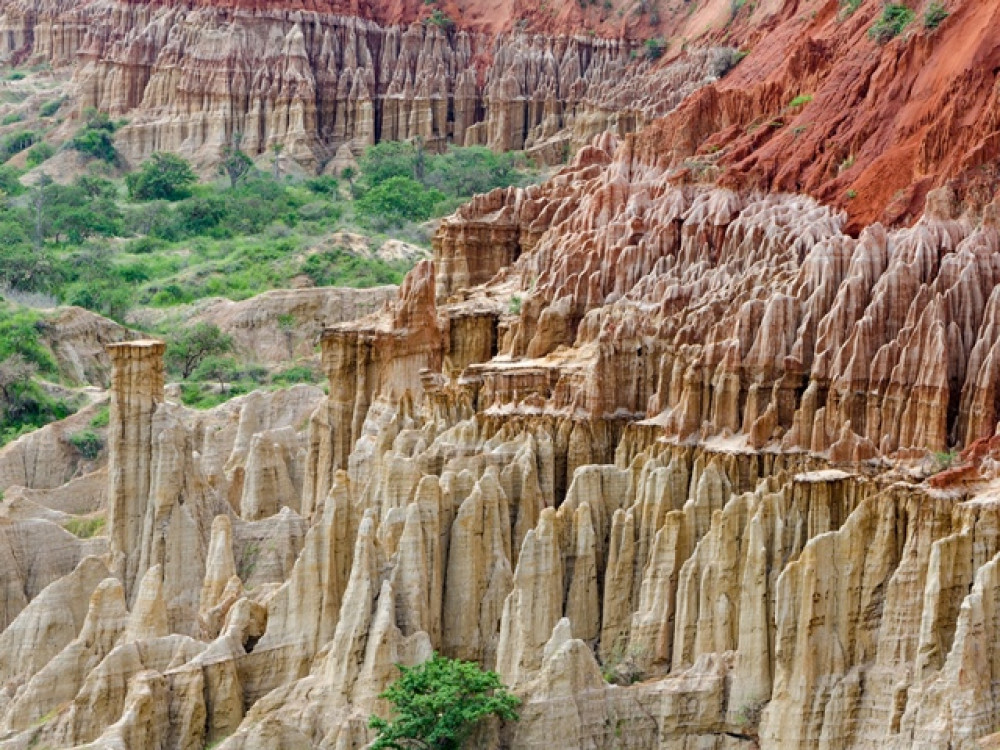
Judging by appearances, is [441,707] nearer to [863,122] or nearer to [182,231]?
[863,122]

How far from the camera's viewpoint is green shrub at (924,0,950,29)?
46625mm

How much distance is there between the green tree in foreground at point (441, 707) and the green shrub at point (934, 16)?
17.3 metres

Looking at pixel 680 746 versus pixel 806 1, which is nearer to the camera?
pixel 680 746

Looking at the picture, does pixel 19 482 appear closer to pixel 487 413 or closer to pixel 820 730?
pixel 487 413

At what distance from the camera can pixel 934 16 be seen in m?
46.9

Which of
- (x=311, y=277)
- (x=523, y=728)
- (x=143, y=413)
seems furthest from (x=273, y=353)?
(x=523, y=728)

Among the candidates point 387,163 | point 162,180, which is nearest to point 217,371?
point 162,180

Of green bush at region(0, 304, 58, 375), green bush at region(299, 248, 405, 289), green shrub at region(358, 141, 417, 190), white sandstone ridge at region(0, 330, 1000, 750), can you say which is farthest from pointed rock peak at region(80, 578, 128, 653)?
green shrub at region(358, 141, 417, 190)

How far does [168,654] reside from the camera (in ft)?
134

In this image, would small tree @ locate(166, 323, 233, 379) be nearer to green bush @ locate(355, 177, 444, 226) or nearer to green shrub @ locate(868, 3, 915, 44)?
green bush @ locate(355, 177, 444, 226)

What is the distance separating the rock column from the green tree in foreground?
38.2 feet

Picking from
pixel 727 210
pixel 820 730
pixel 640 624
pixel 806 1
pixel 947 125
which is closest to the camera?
pixel 820 730

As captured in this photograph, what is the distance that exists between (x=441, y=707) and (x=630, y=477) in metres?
6.48

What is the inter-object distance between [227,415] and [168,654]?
18.3 m
